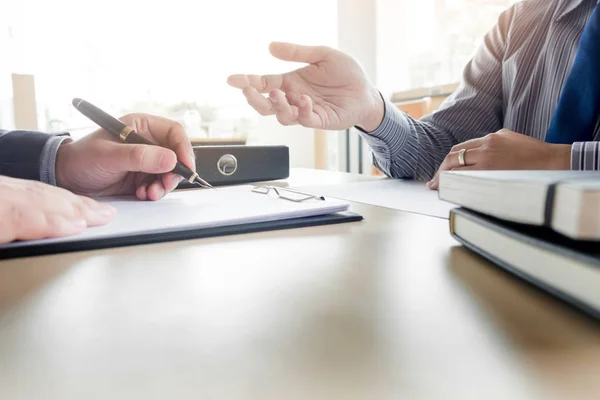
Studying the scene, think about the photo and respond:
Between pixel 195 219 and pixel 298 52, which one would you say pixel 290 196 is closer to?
pixel 195 219

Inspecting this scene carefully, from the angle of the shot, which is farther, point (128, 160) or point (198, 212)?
point (128, 160)

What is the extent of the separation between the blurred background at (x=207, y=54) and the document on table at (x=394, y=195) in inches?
63.7

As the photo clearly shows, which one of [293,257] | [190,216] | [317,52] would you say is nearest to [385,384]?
[293,257]

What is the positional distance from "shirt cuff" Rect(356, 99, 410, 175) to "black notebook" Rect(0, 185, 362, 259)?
0.41 meters

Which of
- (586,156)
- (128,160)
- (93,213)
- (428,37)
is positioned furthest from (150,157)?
(428,37)

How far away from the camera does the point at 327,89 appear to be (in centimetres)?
86

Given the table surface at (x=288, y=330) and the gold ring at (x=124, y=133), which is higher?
the gold ring at (x=124, y=133)

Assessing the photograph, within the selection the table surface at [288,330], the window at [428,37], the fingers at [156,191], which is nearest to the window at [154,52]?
the window at [428,37]

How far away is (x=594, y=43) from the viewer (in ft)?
2.36

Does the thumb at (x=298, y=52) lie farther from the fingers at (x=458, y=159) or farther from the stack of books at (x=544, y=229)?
the stack of books at (x=544, y=229)

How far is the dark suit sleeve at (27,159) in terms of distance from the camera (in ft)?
2.00

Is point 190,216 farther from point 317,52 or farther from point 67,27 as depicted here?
point 67,27

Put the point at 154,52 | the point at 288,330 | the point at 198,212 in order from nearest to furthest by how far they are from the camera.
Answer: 1. the point at 288,330
2. the point at 198,212
3. the point at 154,52

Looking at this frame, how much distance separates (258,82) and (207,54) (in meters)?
2.22
